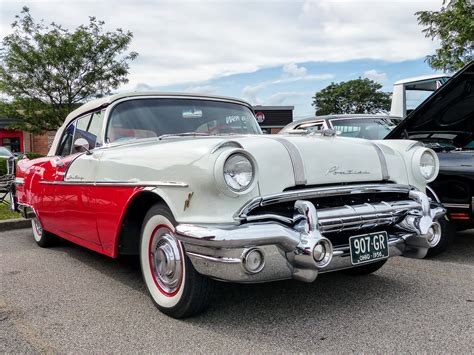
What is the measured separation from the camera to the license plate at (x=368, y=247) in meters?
2.71

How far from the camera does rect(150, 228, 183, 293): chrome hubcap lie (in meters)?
2.78

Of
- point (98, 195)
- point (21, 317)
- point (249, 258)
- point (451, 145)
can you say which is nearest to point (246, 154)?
point (249, 258)

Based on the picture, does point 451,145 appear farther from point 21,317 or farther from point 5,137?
point 5,137

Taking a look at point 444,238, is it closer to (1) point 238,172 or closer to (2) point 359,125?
(1) point 238,172

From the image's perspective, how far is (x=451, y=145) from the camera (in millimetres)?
4824

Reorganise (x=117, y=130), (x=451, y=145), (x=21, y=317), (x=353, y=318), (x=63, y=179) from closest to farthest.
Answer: (x=353, y=318), (x=21, y=317), (x=117, y=130), (x=63, y=179), (x=451, y=145)

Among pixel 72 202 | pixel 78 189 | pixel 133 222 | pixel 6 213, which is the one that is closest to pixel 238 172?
pixel 133 222

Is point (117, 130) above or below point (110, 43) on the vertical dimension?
below

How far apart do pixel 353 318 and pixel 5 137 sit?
3369cm

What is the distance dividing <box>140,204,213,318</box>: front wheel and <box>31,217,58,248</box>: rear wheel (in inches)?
98.0

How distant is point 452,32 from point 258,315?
9.94m

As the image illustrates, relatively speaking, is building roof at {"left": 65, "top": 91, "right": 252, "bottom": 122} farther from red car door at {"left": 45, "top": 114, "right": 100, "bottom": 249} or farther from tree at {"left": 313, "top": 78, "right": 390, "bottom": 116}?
tree at {"left": 313, "top": 78, "right": 390, "bottom": 116}

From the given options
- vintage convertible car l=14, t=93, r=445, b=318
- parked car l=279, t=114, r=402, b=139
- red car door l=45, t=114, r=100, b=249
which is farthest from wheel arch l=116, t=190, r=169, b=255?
parked car l=279, t=114, r=402, b=139

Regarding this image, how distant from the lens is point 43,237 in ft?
17.0
